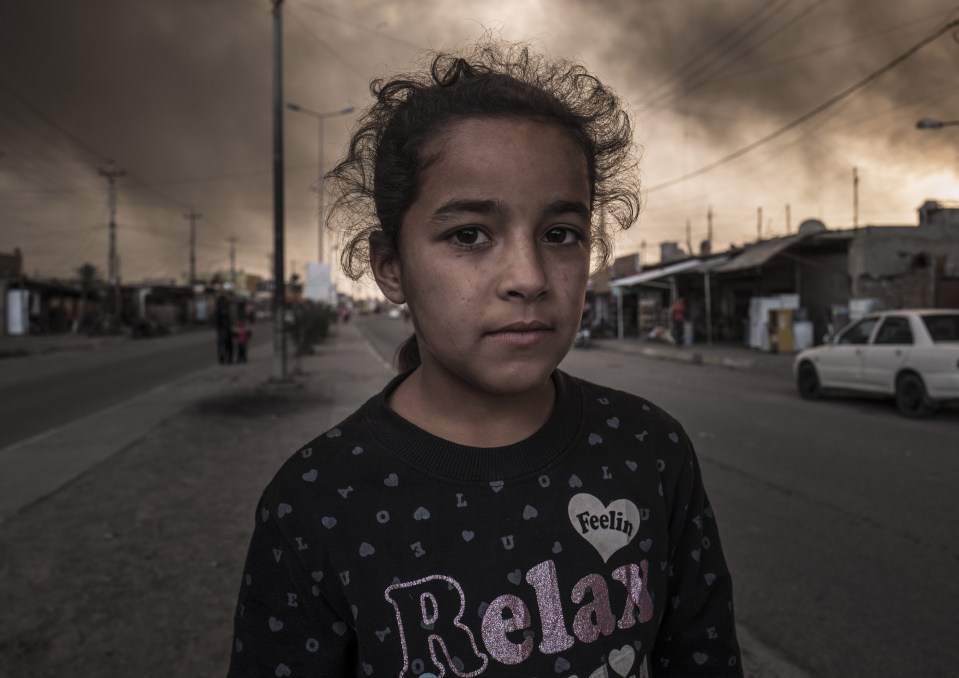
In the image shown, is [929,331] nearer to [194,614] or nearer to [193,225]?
[194,614]

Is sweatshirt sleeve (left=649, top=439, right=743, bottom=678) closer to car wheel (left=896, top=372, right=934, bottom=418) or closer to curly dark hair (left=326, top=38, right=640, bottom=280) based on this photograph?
curly dark hair (left=326, top=38, right=640, bottom=280)

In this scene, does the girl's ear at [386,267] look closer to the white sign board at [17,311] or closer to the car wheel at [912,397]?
the car wheel at [912,397]

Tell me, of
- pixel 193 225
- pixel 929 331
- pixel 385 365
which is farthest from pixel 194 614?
pixel 193 225

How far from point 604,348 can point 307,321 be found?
10485mm

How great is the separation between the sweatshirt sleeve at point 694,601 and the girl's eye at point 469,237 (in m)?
0.59

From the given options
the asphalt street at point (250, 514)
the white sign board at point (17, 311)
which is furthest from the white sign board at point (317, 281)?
the white sign board at point (17, 311)

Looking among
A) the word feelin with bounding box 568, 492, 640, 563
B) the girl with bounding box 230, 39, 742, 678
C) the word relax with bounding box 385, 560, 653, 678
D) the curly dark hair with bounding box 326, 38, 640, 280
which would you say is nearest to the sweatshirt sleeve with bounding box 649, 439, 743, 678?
the girl with bounding box 230, 39, 742, 678

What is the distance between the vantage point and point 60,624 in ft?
9.78

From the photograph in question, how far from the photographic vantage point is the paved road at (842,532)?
2.83m

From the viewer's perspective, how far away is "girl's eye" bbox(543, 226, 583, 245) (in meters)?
1.17

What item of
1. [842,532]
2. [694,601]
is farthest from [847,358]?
[694,601]

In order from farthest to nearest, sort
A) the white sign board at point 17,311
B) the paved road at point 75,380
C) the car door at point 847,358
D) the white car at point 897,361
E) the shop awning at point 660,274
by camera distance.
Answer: the white sign board at point 17,311 → the shop awning at point 660,274 → the car door at point 847,358 → the paved road at point 75,380 → the white car at point 897,361

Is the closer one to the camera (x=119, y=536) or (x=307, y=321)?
(x=119, y=536)

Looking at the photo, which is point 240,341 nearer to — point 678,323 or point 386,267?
point 678,323
